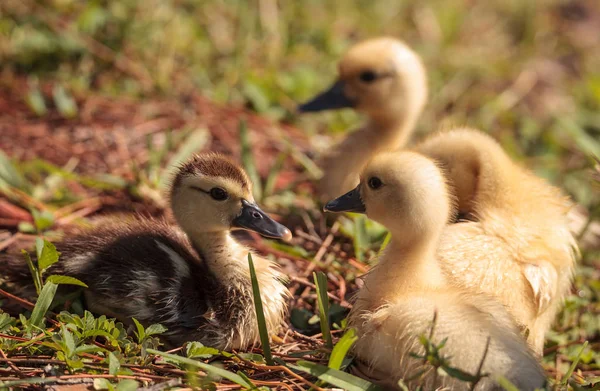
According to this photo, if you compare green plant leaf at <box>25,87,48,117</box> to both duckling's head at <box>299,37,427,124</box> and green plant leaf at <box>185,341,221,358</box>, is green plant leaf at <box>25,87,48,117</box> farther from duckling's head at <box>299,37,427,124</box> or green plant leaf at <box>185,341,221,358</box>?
green plant leaf at <box>185,341,221,358</box>

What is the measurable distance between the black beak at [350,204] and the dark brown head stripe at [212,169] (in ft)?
1.04

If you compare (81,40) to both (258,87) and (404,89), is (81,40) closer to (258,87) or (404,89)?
(258,87)

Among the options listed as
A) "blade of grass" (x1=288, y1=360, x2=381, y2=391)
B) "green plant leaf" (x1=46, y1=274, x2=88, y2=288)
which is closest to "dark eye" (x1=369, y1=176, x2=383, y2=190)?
"blade of grass" (x1=288, y1=360, x2=381, y2=391)

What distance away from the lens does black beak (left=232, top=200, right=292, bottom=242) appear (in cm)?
268

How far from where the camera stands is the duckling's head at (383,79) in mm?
3705

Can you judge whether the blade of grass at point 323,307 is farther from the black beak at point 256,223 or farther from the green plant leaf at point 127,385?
the green plant leaf at point 127,385

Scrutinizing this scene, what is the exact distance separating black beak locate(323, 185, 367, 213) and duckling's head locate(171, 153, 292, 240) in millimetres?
204

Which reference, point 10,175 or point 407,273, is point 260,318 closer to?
point 407,273

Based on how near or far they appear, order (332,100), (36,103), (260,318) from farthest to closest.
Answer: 1. (36,103)
2. (332,100)
3. (260,318)

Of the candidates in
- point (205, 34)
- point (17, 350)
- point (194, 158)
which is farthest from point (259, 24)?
point (17, 350)

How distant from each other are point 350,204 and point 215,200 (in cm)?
47

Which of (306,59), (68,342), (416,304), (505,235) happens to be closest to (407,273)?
(416,304)

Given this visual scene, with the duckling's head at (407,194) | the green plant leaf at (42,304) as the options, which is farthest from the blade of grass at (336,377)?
the green plant leaf at (42,304)

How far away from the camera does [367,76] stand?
3748 mm
